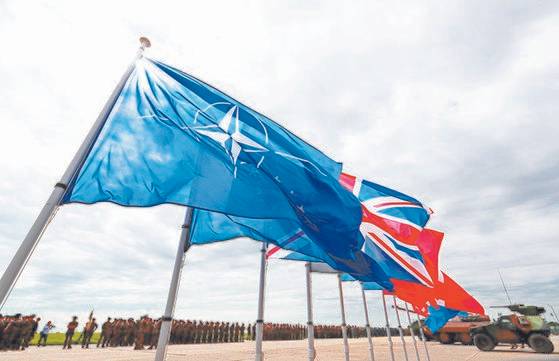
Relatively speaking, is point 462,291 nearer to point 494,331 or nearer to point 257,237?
point 257,237

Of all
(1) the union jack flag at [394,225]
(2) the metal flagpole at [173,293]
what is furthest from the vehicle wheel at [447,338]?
(2) the metal flagpole at [173,293]

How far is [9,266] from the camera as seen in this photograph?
7.59 feet

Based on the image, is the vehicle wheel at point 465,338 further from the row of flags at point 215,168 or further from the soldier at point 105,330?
the row of flags at point 215,168

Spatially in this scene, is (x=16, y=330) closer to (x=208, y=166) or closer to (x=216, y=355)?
(x=216, y=355)

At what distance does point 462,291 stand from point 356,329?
53702 mm

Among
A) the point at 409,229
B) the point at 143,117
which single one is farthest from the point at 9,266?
the point at 409,229

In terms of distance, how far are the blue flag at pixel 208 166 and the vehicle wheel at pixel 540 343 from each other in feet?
71.8

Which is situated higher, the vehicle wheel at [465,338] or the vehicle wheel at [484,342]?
the vehicle wheel at [465,338]

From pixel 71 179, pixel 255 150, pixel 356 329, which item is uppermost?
pixel 356 329

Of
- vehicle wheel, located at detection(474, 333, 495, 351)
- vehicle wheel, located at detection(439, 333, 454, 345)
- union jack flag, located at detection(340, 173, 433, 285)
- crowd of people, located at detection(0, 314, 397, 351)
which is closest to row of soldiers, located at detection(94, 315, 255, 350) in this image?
crowd of people, located at detection(0, 314, 397, 351)

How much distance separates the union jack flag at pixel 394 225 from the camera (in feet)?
20.2

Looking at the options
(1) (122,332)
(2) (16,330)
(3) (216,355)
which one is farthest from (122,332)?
(3) (216,355)

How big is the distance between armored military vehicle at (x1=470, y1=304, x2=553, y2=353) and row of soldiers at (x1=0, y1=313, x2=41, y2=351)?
83.2 feet

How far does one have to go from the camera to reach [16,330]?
Result: 1467 cm
